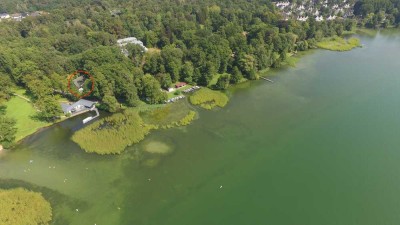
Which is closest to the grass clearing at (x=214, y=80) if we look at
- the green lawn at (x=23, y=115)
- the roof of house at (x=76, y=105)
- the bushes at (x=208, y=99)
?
the bushes at (x=208, y=99)

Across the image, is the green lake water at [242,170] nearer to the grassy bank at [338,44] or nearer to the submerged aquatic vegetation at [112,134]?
the submerged aquatic vegetation at [112,134]

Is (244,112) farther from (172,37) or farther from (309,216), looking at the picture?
(172,37)

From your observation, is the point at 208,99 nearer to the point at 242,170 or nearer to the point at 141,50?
the point at 242,170

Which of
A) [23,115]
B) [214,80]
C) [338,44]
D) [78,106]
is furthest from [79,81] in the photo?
[338,44]

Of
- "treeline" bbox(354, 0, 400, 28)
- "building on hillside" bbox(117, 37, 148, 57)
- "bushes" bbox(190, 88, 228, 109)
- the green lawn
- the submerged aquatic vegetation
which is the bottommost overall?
the green lawn

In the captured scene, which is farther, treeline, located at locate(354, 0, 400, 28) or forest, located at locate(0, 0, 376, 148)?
treeline, located at locate(354, 0, 400, 28)

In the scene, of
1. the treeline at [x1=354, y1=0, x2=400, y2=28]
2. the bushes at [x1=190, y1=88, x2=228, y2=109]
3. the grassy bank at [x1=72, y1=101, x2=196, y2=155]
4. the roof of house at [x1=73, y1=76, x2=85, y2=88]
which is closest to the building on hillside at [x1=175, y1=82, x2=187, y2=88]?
the bushes at [x1=190, y1=88, x2=228, y2=109]

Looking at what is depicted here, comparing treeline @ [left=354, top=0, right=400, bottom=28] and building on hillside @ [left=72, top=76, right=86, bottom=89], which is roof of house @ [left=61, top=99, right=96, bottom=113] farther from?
treeline @ [left=354, top=0, right=400, bottom=28]
